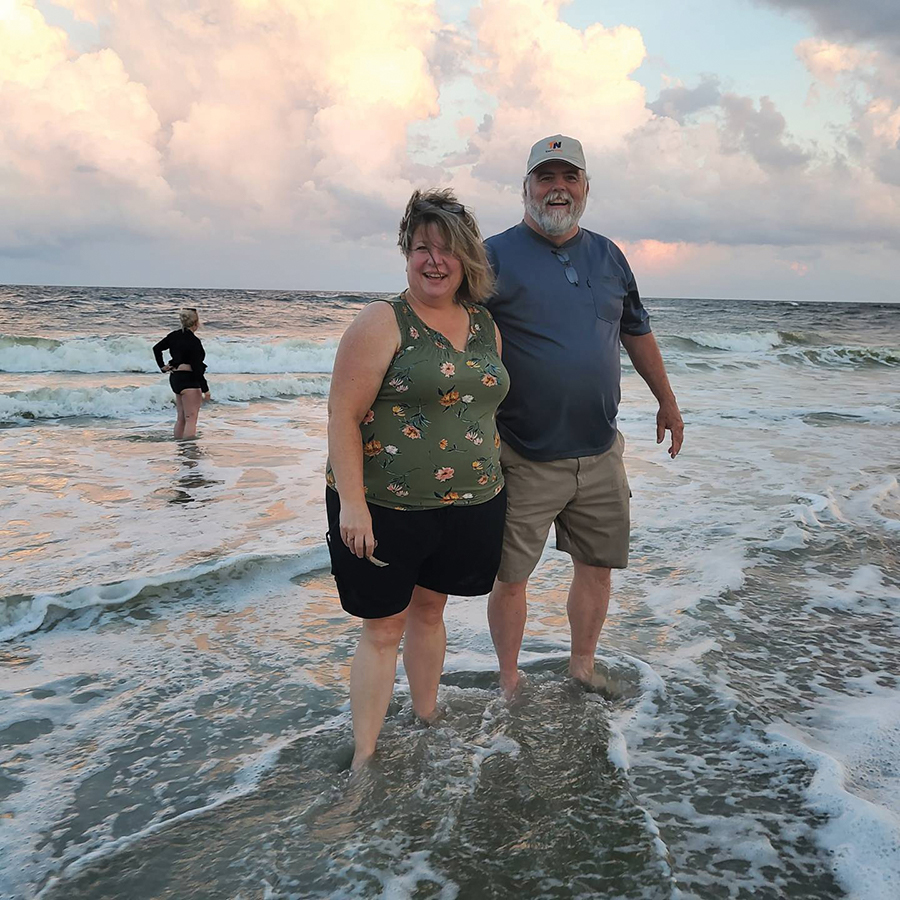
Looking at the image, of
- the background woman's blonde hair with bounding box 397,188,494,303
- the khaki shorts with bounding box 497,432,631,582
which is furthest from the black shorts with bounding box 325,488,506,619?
the background woman's blonde hair with bounding box 397,188,494,303

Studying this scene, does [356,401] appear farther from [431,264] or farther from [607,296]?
[607,296]

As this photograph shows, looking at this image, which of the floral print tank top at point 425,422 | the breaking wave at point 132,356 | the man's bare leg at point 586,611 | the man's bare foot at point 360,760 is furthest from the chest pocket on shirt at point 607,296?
the breaking wave at point 132,356

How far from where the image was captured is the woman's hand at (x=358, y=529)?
2.35 meters

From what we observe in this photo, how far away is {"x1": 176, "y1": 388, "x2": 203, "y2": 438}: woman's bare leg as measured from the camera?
984 cm

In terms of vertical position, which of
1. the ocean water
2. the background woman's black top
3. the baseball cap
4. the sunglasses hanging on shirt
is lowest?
the ocean water

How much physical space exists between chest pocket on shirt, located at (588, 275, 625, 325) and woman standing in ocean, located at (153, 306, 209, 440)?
25.5 ft

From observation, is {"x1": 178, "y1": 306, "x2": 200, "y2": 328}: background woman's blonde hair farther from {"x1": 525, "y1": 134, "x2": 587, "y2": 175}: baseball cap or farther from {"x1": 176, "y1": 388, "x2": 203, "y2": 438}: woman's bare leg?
{"x1": 525, "y1": 134, "x2": 587, "y2": 175}: baseball cap

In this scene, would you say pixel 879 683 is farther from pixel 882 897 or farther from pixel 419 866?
pixel 419 866

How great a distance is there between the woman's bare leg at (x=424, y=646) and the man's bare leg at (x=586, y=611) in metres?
0.72

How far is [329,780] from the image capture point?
8.86 ft

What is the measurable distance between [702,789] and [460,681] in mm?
1157

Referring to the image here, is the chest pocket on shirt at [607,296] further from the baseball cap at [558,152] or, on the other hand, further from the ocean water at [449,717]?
the ocean water at [449,717]

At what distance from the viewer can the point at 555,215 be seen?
292cm

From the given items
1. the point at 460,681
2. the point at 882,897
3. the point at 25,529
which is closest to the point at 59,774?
the point at 460,681
